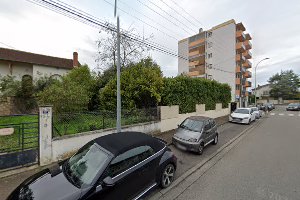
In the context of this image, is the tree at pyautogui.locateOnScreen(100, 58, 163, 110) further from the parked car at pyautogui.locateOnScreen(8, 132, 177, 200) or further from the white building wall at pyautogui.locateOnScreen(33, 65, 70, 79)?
the white building wall at pyautogui.locateOnScreen(33, 65, 70, 79)

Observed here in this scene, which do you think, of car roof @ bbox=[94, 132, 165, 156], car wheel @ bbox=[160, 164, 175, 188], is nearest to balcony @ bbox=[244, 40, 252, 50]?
car wheel @ bbox=[160, 164, 175, 188]

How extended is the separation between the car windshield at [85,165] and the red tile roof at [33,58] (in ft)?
83.3

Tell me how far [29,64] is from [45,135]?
950 inches

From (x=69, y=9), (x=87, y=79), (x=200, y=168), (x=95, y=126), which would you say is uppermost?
(x=69, y=9)

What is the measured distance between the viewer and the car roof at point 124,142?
11.7 ft

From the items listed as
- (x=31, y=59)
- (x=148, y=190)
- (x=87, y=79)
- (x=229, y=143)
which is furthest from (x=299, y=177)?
(x=31, y=59)

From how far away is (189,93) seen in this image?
12547mm

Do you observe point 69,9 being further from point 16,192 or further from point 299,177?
point 299,177

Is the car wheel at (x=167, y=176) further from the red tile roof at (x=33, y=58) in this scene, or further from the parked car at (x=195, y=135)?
the red tile roof at (x=33, y=58)

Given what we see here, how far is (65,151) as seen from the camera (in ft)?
19.9

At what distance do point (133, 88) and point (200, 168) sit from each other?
6.00m

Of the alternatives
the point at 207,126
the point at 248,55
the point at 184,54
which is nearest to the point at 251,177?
the point at 207,126

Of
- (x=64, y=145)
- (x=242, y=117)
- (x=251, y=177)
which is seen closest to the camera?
(x=251, y=177)

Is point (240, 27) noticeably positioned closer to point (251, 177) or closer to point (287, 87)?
point (287, 87)
